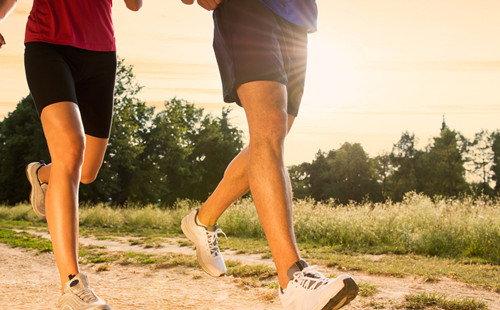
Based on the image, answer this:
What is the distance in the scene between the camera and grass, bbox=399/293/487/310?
11.4 feet

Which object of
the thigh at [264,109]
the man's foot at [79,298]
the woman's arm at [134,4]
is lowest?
the man's foot at [79,298]

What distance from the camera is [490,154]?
190 ft

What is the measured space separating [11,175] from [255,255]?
1536 inches

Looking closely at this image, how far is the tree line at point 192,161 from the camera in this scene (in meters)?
37.5

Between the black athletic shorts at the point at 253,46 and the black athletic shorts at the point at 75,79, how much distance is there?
3.15 feet

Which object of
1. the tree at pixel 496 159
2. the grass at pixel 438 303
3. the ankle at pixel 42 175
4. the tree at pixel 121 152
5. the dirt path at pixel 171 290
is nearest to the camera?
the grass at pixel 438 303

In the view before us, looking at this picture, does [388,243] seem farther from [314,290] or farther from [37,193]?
[314,290]

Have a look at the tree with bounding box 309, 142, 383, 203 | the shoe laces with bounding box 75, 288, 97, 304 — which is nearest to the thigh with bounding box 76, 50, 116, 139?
the shoe laces with bounding box 75, 288, 97, 304

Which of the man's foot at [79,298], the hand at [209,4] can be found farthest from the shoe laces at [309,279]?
the hand at [209,4]

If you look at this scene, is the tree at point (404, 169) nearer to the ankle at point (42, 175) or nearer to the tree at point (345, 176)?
the tree at point (345, 176)

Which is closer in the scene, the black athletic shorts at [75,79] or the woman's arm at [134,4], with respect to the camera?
the black athletic shorts at [75,79]

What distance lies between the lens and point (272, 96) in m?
2.47

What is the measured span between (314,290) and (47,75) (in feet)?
6.37

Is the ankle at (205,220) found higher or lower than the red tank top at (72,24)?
lower
